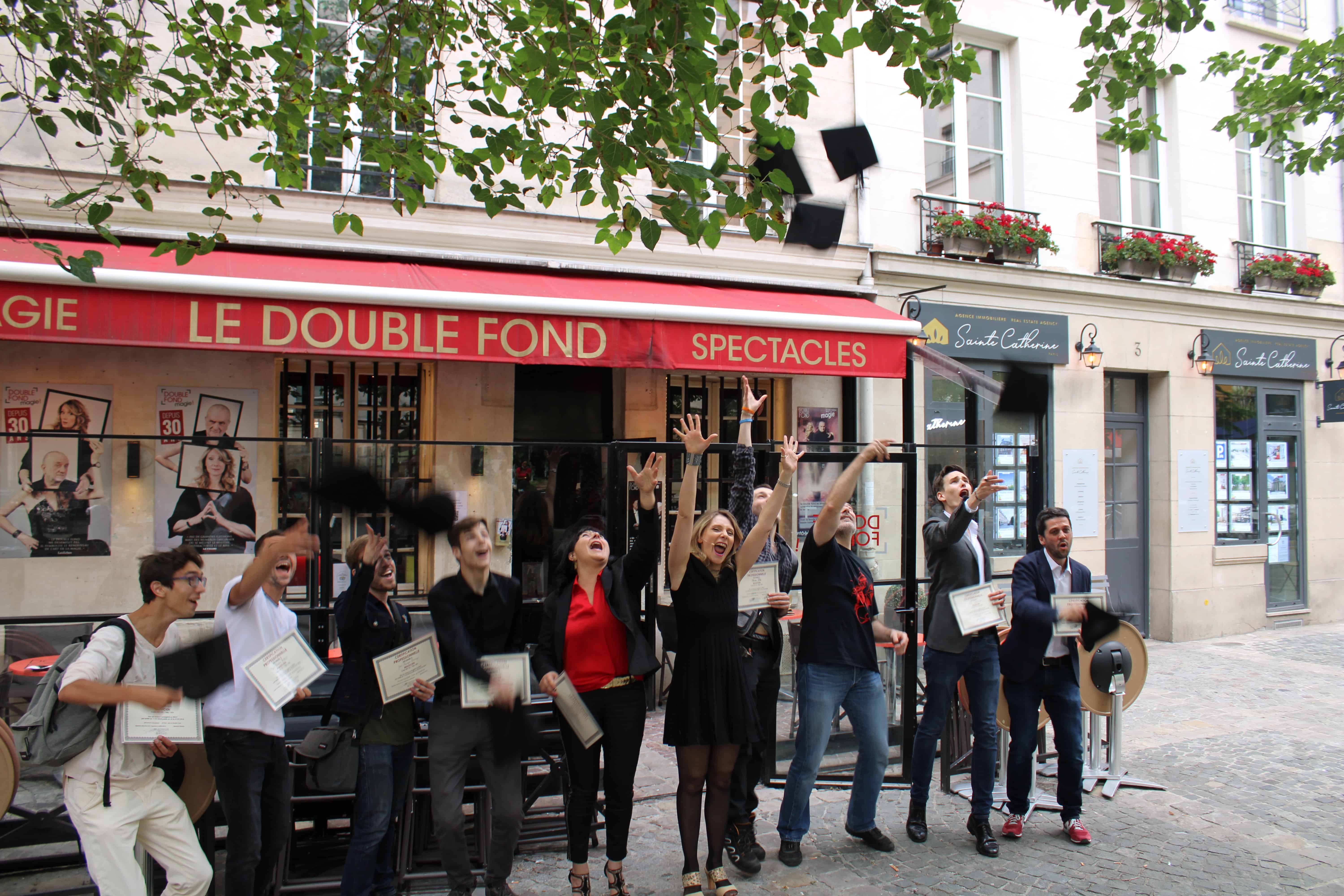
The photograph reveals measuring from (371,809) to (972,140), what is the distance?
9.28 m

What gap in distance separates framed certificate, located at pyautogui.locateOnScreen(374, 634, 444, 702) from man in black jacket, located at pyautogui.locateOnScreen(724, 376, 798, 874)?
1.42 meters

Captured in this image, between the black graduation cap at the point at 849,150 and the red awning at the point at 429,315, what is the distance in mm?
1641

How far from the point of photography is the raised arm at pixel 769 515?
3922mm

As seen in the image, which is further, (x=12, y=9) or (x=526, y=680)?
(x=12, y=9)

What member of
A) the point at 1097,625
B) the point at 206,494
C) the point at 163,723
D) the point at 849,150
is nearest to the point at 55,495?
the point at 206,494

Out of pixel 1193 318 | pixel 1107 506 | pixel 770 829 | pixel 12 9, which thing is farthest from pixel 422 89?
pixel 1193 318

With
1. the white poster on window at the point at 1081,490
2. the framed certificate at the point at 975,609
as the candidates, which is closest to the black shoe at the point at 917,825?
the framed certificate at the point at 975,609

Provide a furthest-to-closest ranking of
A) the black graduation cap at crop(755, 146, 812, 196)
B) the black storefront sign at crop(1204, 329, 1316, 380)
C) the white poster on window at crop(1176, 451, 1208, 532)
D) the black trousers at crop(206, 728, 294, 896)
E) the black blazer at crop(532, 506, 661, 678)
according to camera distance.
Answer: the black storefront sign at crop(1204, 329, 1316, 380) < the white poster on window at crop(1176, 451, 1208, 532) < the black graduation cap at crop(755, 146, 812, 196) < the black blazer at crop(532, 506, 661, 678) < the black trousers at crop(206, 728, 294, 896)

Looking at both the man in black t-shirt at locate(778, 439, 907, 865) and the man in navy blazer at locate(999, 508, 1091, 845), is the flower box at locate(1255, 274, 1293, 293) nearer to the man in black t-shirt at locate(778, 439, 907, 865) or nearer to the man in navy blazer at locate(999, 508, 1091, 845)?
the man in navy blazer at locate(999, 508, 1091, 845)

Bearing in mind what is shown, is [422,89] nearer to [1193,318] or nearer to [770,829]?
[770,829]

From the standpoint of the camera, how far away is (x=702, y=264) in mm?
8289

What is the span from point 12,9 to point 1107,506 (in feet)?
35.4

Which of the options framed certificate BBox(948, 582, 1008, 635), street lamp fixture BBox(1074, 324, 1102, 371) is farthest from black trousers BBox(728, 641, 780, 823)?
street lamp fixture BBox(1074, 324, 1102, 371)

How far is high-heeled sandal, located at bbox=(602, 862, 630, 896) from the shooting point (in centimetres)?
373
